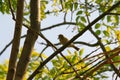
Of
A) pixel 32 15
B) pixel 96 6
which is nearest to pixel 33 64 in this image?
pixel 96 6

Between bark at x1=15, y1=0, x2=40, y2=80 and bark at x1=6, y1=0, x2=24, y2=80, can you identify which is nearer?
bark at x1=6, y1=0, x2=24, y2=80

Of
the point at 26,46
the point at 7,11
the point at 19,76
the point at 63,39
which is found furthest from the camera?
the point at 7,11

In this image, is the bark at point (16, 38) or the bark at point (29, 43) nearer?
the bark at point (16, 38)

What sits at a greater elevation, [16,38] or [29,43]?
[29,43]

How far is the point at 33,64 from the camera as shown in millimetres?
4785

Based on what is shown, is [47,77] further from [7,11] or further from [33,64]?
[7,11]

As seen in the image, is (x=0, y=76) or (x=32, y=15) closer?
(x=32, y=15)

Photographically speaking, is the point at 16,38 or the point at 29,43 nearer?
the point at 16,38

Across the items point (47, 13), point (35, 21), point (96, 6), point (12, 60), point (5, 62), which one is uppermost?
point (47, 13)

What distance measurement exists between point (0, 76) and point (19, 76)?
162cm

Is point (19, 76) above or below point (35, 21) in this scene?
below

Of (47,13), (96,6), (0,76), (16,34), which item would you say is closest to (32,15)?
(16,34)

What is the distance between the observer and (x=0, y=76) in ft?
14.1

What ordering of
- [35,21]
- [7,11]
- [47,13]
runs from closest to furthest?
[35,21] < [7,11] < [47,13]
